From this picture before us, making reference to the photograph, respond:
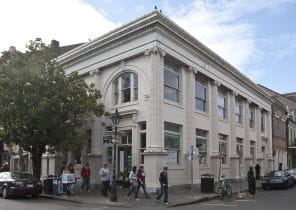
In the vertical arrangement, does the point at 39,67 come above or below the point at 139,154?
above

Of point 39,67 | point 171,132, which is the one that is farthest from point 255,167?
point 39,67

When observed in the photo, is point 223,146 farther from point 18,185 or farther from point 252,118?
point 18,185

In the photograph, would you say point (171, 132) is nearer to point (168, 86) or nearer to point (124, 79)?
point (168, 86)

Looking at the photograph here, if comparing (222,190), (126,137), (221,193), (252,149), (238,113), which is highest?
(238,113)

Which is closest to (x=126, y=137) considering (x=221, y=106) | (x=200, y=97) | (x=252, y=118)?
(x=200, y=97)

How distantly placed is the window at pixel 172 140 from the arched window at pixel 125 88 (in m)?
2.68

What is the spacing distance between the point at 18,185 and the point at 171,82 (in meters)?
10.8

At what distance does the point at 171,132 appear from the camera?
86.8ft

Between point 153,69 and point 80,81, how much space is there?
4793 mm

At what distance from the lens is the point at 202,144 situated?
30.5 meters

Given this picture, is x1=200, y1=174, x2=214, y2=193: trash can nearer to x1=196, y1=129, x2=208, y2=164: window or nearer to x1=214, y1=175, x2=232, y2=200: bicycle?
x1=214, y1=175, x2=232, y2=200: bicycle

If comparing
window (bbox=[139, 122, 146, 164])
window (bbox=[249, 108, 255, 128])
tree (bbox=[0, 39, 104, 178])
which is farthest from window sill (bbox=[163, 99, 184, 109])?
window (bbox=[249, 108, 255, 128])

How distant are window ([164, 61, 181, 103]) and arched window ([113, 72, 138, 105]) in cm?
180

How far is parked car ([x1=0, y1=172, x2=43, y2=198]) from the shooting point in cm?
2194
